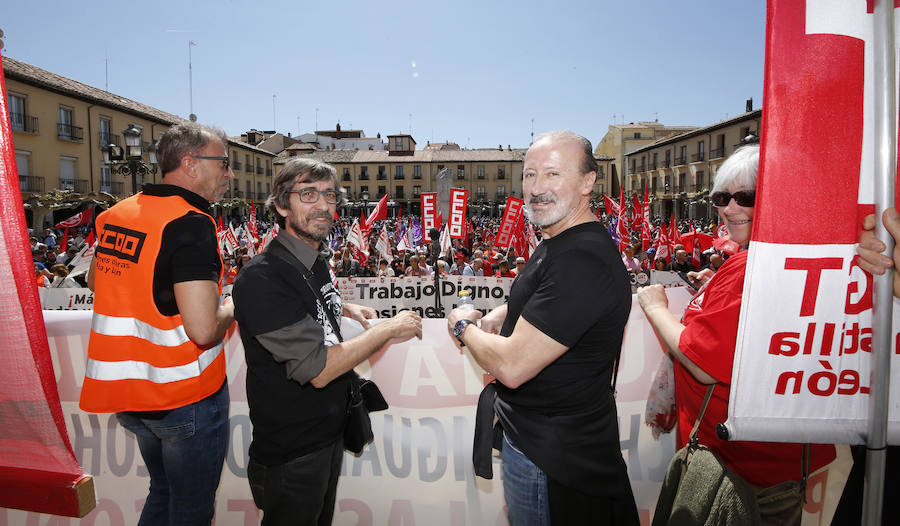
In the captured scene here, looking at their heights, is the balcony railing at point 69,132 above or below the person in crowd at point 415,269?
above

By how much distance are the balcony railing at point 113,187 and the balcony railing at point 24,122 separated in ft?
15.5

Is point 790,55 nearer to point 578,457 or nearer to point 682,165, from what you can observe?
point 578,457

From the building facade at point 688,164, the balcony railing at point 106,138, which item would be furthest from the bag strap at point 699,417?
the building facade at point 688,164

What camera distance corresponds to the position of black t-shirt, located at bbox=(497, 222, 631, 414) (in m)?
1.50

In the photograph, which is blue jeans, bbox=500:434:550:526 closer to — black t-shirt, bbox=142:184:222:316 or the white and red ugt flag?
the white and red ugt flag

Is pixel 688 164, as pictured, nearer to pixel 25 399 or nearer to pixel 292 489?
pixel 292 489

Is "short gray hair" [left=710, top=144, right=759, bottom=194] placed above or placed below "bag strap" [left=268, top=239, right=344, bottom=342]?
above

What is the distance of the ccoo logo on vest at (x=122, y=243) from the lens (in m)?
1.84

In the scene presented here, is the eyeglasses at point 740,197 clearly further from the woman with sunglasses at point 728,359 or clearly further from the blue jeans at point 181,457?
the blue jeans at point 181,457

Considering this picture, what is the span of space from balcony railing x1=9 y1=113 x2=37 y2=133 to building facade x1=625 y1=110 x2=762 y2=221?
35.3 metres

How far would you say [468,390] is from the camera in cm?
261

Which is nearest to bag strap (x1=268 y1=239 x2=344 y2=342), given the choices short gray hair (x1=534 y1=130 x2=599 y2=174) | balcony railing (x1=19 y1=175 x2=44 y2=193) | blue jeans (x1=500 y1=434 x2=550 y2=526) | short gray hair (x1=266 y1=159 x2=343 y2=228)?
short gray hair (x1=266 y1=159 x2=343 y2=228)

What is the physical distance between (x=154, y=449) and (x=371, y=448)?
0.99 m

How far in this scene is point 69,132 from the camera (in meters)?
27.1
